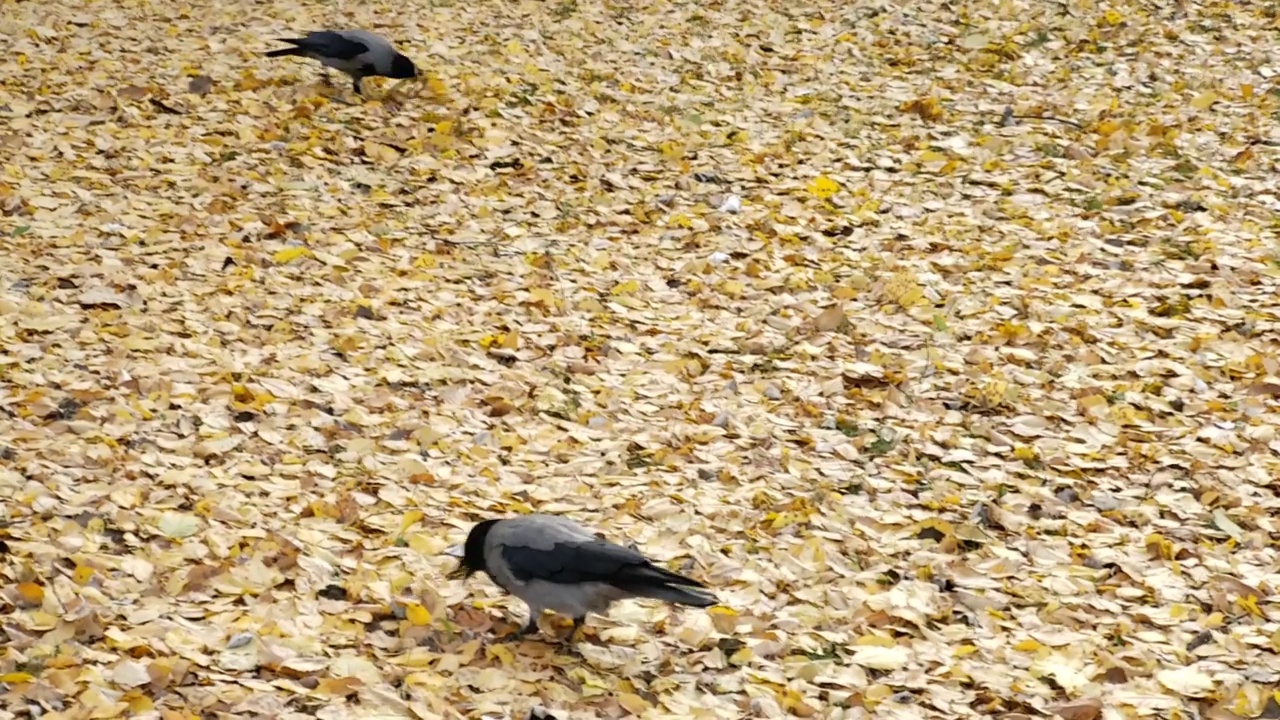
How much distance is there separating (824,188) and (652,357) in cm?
228

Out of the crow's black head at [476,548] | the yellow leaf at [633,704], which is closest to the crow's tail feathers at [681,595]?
the yellow leaf at [633,704]

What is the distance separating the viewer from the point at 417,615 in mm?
4363

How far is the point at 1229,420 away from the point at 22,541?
15.6ft

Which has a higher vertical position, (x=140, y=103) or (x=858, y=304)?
(x=858, y=304)

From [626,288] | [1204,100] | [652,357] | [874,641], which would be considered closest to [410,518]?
[874,641]

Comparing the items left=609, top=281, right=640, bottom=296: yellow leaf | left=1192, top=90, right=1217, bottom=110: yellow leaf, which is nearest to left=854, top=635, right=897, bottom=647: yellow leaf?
left=609, top=281, right=640, bottom=296: yellow leaf

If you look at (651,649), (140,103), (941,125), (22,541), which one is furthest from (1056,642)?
(140,103)

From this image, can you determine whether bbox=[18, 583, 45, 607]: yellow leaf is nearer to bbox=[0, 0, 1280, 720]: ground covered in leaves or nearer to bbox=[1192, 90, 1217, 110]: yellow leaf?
bbox=[0, 0, 1280, 720]: ground covered in leaves

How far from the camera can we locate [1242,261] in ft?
23.8

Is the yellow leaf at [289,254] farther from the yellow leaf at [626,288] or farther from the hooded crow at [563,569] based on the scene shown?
the hooded crow at [563,569]

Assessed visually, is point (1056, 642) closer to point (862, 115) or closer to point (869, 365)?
point (869, 365)

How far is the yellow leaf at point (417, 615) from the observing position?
4.36 meters

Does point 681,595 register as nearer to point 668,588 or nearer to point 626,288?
point 668,588

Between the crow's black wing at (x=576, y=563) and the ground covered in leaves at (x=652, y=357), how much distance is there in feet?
0.93
